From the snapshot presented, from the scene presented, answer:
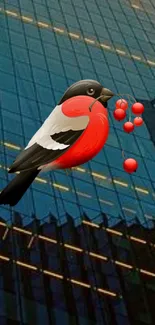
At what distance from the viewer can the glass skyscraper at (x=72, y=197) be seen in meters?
19.7

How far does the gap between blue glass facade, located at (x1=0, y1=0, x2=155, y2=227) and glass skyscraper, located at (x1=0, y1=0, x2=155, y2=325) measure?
0.24 feet

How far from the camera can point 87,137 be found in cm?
1093

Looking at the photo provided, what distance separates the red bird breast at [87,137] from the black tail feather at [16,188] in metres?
0.52

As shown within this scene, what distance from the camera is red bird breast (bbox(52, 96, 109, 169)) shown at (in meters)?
10.9

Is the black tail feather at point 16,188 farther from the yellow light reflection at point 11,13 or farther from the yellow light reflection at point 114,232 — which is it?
the yellow light reflection at point 11,13

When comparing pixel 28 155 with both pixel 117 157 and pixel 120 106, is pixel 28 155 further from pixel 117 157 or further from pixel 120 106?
pixel 117 157

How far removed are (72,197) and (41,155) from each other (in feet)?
47.2

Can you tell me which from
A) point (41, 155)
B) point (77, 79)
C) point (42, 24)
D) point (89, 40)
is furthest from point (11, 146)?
point (89, 40)

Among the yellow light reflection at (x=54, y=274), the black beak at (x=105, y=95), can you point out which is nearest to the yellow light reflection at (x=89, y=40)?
the yellow light reflection at (x=54, y=274)

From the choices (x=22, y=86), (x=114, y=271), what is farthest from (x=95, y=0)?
(x=114, y=271)

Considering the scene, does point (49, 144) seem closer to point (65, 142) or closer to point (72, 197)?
point (65, 142)

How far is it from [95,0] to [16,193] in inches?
1623

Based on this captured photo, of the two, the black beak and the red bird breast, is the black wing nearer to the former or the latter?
the red bird breast

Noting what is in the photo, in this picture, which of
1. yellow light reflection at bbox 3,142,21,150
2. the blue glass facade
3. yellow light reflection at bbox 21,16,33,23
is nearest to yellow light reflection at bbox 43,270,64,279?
the blue glass facade
